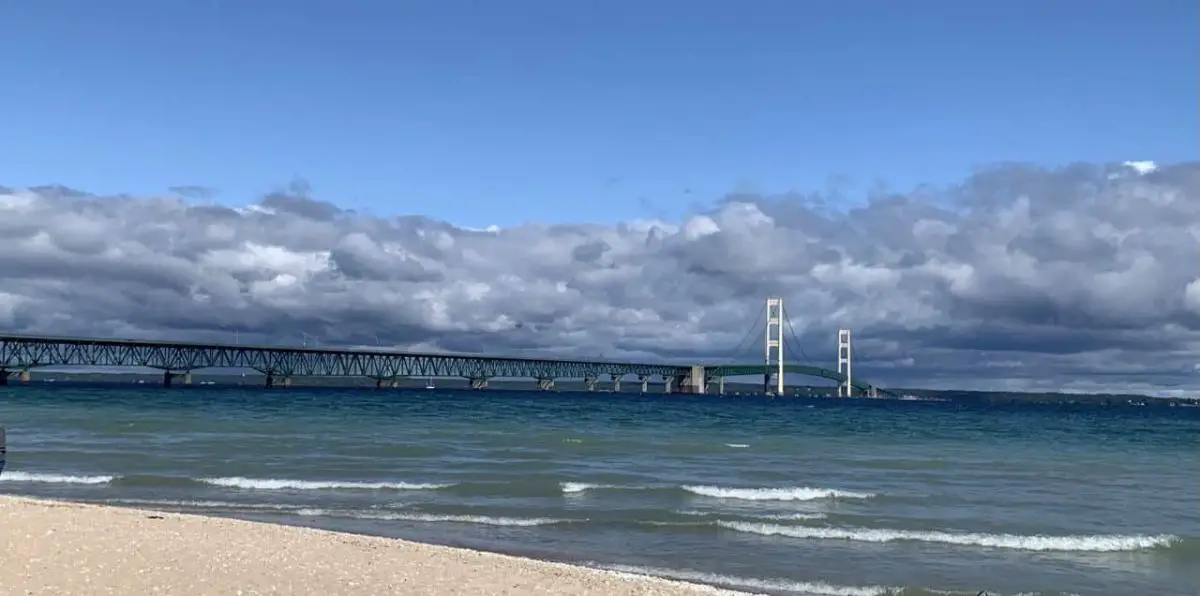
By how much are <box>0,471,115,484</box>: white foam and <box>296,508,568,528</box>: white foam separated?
6939mm

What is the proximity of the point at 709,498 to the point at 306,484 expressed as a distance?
29.8 feet

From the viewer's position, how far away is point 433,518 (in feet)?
58.0

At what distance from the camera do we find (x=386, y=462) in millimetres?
27688

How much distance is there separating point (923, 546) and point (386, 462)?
16.3 meters

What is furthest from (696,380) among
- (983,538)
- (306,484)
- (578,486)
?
(983,538)

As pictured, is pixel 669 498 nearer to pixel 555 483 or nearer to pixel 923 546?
pixel 555 483

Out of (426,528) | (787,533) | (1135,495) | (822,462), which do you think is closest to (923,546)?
(787,533)

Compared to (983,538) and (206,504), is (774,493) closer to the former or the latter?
(983,538)

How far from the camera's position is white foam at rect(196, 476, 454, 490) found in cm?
2172

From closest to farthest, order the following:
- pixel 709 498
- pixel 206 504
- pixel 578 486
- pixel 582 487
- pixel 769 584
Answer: pixel 769 584 < pixel 206 504 < pixel 709 498 < pixel 582 487 < pixel 578 486

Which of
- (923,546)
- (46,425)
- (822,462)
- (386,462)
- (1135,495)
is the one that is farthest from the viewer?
(46,425)

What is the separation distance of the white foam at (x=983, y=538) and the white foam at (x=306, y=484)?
7.96 metres

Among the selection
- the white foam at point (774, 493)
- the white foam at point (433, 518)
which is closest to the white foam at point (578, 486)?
the white foam at point (774, 493)

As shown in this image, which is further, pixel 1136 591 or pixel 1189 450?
pixel 1189 450
